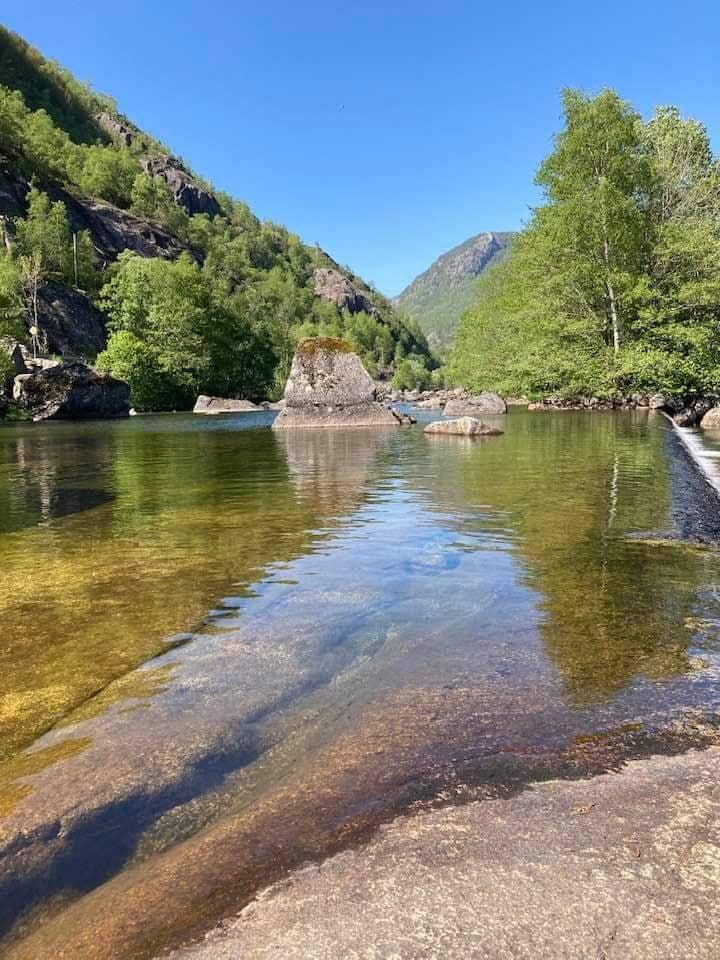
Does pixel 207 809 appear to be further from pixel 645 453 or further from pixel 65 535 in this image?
pixel 645 453

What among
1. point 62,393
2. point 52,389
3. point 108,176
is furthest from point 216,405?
point 108,176

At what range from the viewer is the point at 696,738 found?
9.64ft

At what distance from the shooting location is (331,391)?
33.7 metres

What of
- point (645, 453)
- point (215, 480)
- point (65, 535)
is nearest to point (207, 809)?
point (65, 535)

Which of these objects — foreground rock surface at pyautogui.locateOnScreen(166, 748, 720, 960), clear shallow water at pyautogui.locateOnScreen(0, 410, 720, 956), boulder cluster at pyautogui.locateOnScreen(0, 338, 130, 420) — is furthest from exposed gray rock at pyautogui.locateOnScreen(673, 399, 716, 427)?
boulder cluster at pyautogui.locateOnScreen(0, 338, 130, 420)

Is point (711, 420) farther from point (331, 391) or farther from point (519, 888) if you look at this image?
point (519, 888)

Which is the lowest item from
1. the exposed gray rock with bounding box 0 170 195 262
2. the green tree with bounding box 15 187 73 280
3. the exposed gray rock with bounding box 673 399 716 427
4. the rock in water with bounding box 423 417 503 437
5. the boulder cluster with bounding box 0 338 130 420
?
the rock in water with bounding box 423 417 503 437

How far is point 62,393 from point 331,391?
26590 mm

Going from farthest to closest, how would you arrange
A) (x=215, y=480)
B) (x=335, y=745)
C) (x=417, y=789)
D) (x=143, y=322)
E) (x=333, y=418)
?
(x=143, y=322)
(x=333, y=418)
(x=215, y=480)
(x=335, y=745)
(x=417, y=789)

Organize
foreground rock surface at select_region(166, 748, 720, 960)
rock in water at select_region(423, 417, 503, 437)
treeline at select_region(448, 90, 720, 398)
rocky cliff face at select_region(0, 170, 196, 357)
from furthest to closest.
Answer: rocky cliff face at select_region(0, 170, 196, 357) → treeline at select_region(448, 90, 720, 398) → rock in water at select_region(423, 417, 503, 437) → foreground rock surface at select_region(166, 748, 720, 960)

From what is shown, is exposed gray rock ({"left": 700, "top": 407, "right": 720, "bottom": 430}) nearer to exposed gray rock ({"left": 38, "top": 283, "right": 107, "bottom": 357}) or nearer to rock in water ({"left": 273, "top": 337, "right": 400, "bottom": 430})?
rock in water ({"left": 273, "top": 337, "right": 400, "bottom": 430})

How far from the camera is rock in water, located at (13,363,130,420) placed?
48.2 m

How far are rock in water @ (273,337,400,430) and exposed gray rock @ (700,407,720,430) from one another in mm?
14298

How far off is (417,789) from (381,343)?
194m
